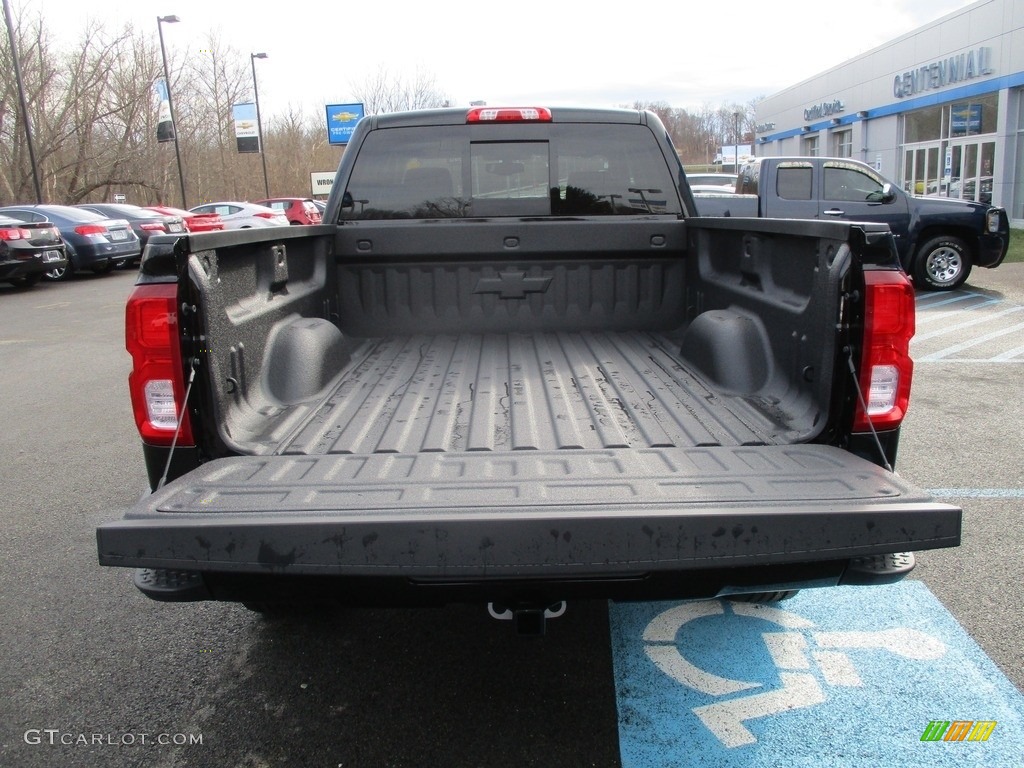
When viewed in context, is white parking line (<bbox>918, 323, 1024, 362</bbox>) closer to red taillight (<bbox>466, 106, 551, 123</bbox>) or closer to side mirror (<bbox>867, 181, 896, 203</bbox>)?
side mirror (<bbox>867, 181, 896, 203</bbox>)

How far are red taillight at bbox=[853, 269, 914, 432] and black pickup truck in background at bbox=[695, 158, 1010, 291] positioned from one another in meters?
10.0

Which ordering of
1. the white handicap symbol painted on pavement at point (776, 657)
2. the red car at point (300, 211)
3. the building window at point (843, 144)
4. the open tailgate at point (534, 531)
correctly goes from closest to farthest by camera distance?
the open tailgate at point (534, 531) < the white handicap symbol painted on pavement at point (776, 657) < the red car at point (300, 211) < the building window at point (843, 144)

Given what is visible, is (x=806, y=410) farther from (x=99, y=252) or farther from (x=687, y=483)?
(x=99, y=252)

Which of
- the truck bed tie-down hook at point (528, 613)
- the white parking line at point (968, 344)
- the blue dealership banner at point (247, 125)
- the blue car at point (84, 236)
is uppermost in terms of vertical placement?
the blue dealership banner at point (247, 125)

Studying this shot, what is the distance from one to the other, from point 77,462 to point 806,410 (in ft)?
15.7

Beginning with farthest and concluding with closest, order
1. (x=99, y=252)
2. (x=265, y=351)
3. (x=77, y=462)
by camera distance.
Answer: (x=99, y=252) < (x=77, y=462) < (x=265, y=351)

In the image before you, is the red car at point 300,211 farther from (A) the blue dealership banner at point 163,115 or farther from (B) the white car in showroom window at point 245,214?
(A) the blue dealership banner at point 163,115

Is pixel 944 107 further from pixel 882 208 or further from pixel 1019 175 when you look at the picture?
pixel 882 208

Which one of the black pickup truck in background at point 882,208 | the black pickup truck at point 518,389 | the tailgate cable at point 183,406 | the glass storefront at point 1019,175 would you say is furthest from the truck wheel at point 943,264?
the tailgate cable at point 183,406

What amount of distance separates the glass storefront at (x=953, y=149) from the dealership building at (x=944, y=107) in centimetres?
3

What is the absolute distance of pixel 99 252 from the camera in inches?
688

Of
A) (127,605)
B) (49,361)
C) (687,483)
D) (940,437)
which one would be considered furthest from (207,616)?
(49,361)

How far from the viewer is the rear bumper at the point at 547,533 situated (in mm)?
1983

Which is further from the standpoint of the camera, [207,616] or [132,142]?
[132,142]
